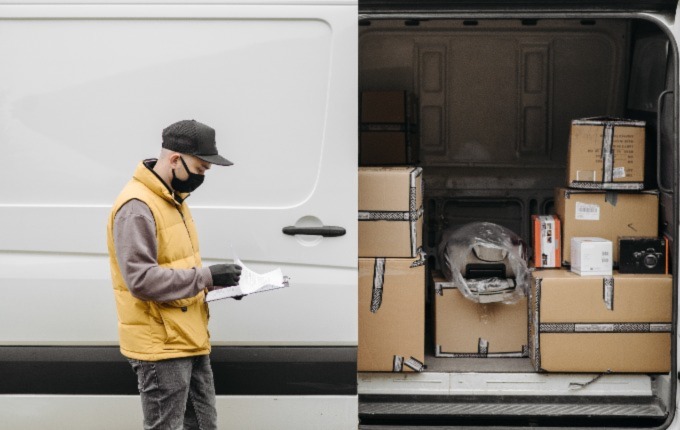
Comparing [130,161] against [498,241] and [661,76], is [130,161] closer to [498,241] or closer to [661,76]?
[498,241]

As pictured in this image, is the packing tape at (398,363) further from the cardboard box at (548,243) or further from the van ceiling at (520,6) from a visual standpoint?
the van ceiling at (520,6)

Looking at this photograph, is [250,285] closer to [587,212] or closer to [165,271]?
[165,271]

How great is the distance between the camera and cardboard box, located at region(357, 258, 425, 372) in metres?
3.77

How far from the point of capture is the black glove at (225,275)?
2867mm

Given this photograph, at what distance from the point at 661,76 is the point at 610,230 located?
738 millimetres

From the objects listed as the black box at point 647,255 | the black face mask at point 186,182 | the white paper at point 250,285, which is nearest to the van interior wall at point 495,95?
the black box at point 647,255

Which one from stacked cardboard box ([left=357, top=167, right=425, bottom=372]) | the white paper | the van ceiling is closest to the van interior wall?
stacked cardboard box ([left=357, top=167, right=425, bottom=372])

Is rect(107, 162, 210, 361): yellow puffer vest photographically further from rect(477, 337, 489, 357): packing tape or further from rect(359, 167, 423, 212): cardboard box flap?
rect(477, 337, 489, 357): packing tape

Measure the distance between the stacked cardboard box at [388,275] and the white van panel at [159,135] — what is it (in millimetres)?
385

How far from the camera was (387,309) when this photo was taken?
12.4 feet

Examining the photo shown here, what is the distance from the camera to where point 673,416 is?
3590mm

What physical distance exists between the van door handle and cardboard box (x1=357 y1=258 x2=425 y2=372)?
0.45 metres

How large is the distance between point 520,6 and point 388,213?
959 mm

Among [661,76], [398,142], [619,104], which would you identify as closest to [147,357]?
[398,142]
